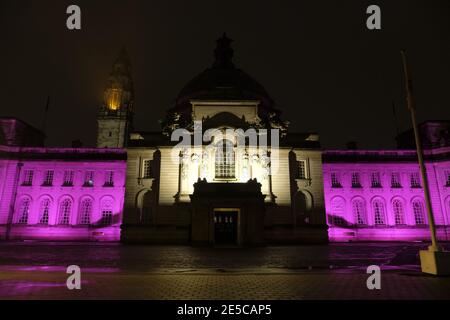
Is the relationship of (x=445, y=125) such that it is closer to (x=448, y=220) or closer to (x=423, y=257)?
(x=448, y=220)

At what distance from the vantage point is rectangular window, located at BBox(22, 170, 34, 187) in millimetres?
43425

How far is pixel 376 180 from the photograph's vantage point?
1742 inches

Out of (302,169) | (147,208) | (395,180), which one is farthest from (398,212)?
(147,208)

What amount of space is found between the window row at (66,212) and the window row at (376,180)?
31813 mm

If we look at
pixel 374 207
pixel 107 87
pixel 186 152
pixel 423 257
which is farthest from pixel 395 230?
pixel 107 87

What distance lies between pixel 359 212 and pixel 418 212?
8096 millimetres

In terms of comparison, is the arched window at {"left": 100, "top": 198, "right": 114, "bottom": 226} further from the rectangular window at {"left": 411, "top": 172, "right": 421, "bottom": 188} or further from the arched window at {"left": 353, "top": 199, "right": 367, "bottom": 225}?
the rectangular window at {"left": 411, "top": 172, "right": 421, "bottom": 188}

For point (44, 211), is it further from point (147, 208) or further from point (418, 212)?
point (418, 212)

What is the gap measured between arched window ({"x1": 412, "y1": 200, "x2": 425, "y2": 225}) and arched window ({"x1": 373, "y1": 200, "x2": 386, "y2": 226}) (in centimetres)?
435

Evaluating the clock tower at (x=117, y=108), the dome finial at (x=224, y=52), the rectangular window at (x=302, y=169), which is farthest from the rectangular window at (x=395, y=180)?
the clock tower at (x=117, y=108)

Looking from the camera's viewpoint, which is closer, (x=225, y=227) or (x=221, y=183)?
(x=225, y=227)

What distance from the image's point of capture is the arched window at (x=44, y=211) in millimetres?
42562

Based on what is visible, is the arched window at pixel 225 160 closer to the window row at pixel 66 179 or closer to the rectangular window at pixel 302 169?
the rectangular window at pixel 302 169

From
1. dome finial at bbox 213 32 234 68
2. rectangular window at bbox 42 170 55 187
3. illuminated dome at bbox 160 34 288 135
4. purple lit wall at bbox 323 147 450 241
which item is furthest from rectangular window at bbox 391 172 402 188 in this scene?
rectangular window at bbox 42 170 55 187
